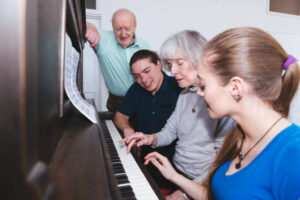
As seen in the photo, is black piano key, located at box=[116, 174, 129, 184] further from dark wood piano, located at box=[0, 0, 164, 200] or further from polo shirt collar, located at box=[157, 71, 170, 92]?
polo shirt collar, located at box=[157, 71, 170, 92]

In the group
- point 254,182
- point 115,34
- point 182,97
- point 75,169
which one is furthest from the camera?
point 115,34

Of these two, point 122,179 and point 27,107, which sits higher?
point 27,107

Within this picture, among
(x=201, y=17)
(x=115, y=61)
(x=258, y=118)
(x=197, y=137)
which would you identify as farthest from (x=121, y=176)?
(x=201, y=17)

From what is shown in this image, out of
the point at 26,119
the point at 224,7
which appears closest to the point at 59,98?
the point at 26,119

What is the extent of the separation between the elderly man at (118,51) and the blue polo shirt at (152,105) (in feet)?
1.40

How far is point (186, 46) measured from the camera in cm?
135

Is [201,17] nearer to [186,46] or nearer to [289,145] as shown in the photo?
[186,46]

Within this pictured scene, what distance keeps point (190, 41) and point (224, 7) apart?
309 cm

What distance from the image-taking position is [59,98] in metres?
0.54

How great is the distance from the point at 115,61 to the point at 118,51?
11 cm

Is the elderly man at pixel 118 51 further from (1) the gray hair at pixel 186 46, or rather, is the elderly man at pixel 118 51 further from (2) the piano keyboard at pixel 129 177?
(2) the piano keyboard at pixel 129 177

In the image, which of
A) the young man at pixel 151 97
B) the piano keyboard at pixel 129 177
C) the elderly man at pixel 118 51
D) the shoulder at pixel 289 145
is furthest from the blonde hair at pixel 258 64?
the elderly man at pixel 118 51

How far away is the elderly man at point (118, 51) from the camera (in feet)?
7.45

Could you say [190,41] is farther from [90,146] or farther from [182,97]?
[90,146]
